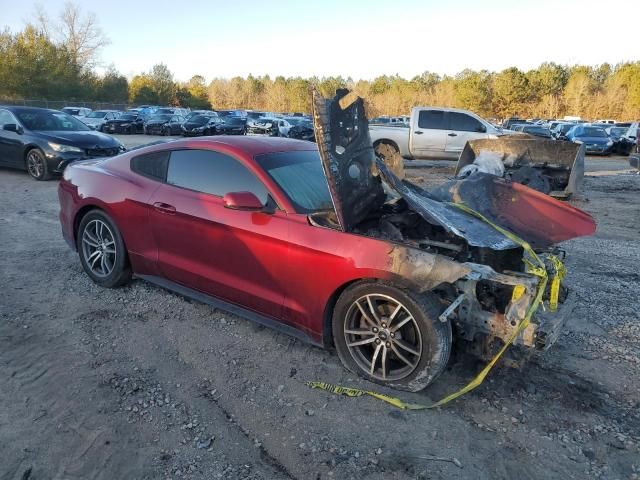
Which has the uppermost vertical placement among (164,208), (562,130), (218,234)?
(164,208)

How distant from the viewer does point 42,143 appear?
35.0 feet

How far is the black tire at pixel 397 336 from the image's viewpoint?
9.93 ft

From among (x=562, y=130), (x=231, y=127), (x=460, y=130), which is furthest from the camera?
(x=231, y=127)

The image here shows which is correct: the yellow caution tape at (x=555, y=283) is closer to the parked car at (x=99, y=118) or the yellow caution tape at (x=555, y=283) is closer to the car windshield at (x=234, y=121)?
the car windshield at (x=234, y=121)

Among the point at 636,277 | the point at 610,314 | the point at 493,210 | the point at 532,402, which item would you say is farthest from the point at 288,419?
the point at 636,277

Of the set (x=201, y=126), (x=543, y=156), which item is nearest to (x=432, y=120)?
(x=543, y=156)

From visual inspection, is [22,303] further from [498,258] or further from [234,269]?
[498,258]

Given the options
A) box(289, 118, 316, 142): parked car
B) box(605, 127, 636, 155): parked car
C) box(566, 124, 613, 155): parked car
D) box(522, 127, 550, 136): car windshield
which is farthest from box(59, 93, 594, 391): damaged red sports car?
box(605, 127, 636, 155): parked car

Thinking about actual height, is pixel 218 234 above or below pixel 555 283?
above

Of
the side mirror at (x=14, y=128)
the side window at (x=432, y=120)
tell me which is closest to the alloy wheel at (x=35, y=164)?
the side mirror at (x=14, y=128)

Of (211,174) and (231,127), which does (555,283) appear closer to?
(211,174)

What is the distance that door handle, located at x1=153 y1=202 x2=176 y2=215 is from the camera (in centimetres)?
407

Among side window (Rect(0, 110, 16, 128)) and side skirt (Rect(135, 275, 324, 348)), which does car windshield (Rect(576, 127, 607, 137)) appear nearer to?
side window (Rect(0, 110, 16, 128))

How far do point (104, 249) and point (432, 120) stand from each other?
42.9ft
